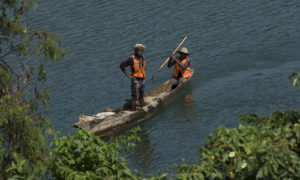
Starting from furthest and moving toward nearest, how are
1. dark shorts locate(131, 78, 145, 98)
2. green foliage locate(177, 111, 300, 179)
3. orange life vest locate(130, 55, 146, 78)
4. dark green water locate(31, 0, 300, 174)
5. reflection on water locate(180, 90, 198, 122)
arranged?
reflection on water locate(180, 90, 198, 122), dark shorts locate(131, 78, 145, 98), orange life vest locate(130, 55, 146, 78), dark green water locate(31, 0, 300, 174), green foliage locate(177, 111, 300, 179)

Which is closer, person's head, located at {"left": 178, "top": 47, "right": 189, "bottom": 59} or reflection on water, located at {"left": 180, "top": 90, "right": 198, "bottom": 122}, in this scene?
reflection on water, located at {"left": 180, "top": 90, "right": 198, "bottom": 122}

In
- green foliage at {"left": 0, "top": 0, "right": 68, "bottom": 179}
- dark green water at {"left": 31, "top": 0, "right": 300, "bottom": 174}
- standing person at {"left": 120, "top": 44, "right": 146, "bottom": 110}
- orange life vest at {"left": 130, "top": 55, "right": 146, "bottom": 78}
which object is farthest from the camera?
orange life vest at {"left": 130, "top": 55, "right": 146, "bottom": 78}

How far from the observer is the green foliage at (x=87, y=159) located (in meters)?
9.31

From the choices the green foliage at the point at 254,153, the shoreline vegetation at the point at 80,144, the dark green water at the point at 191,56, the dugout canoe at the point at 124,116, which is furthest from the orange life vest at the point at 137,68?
the green foliage at the point at 254,153

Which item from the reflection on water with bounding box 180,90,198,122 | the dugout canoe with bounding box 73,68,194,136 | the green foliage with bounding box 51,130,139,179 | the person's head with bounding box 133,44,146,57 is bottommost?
the reflection on water with bounding box 180,90,198,122

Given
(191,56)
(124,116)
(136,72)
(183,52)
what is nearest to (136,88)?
(136,72)

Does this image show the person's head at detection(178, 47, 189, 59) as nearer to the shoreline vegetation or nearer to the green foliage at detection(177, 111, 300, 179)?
the shoreline vegetation

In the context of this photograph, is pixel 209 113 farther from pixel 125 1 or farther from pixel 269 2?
pixel 125 1

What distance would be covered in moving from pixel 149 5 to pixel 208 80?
10817mm

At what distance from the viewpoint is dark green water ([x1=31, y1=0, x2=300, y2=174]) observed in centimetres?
1744

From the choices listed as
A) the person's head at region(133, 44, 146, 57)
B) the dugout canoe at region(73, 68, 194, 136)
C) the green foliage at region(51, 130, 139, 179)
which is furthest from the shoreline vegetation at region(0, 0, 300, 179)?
the person's head at region(133, 44, 146, 57)

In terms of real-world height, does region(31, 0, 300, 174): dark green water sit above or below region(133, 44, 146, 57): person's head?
below

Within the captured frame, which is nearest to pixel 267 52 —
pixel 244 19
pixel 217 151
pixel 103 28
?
pixel 244 19

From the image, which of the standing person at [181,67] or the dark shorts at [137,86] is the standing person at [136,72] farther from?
the standing person at [181,67]
